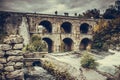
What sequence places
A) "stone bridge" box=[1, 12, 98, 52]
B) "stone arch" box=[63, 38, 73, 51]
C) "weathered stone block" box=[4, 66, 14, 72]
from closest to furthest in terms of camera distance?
"weathered stone block" box=[4, 66, 14, 72]
"stone bridge" box=[1, 12, 98, 52]
"stone arch" box=[63, 38, 73, 51]

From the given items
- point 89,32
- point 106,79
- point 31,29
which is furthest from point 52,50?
point 106,79

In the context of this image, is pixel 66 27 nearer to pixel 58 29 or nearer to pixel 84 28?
pixel 58 29

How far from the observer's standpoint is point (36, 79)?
16.5 meters

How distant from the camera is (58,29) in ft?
106

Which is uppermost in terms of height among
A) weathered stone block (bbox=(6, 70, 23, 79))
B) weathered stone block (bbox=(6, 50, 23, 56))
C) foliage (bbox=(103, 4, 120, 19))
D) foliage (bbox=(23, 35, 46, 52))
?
foliage (bbox=(103, 4, 120, 19))

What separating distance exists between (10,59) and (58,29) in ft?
73.9

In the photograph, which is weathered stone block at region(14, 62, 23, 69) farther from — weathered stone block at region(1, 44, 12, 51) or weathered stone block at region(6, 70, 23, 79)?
weathered stone block at region(1, 44, 12, 51)

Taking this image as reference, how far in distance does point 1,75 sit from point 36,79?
22.1 ft

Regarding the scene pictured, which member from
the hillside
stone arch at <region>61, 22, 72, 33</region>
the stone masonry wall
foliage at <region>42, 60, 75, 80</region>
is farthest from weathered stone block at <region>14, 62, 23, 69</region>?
stone arch at <region>61, 22, 72, 33</region>

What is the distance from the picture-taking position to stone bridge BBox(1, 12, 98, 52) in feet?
94.5

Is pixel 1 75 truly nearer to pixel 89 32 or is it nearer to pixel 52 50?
pixel 52 50

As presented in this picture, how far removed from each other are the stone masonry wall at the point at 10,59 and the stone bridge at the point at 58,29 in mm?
18158

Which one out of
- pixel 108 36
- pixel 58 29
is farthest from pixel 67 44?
pixel 108 36

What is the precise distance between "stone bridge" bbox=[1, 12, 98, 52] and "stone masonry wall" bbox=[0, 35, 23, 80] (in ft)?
59.6
